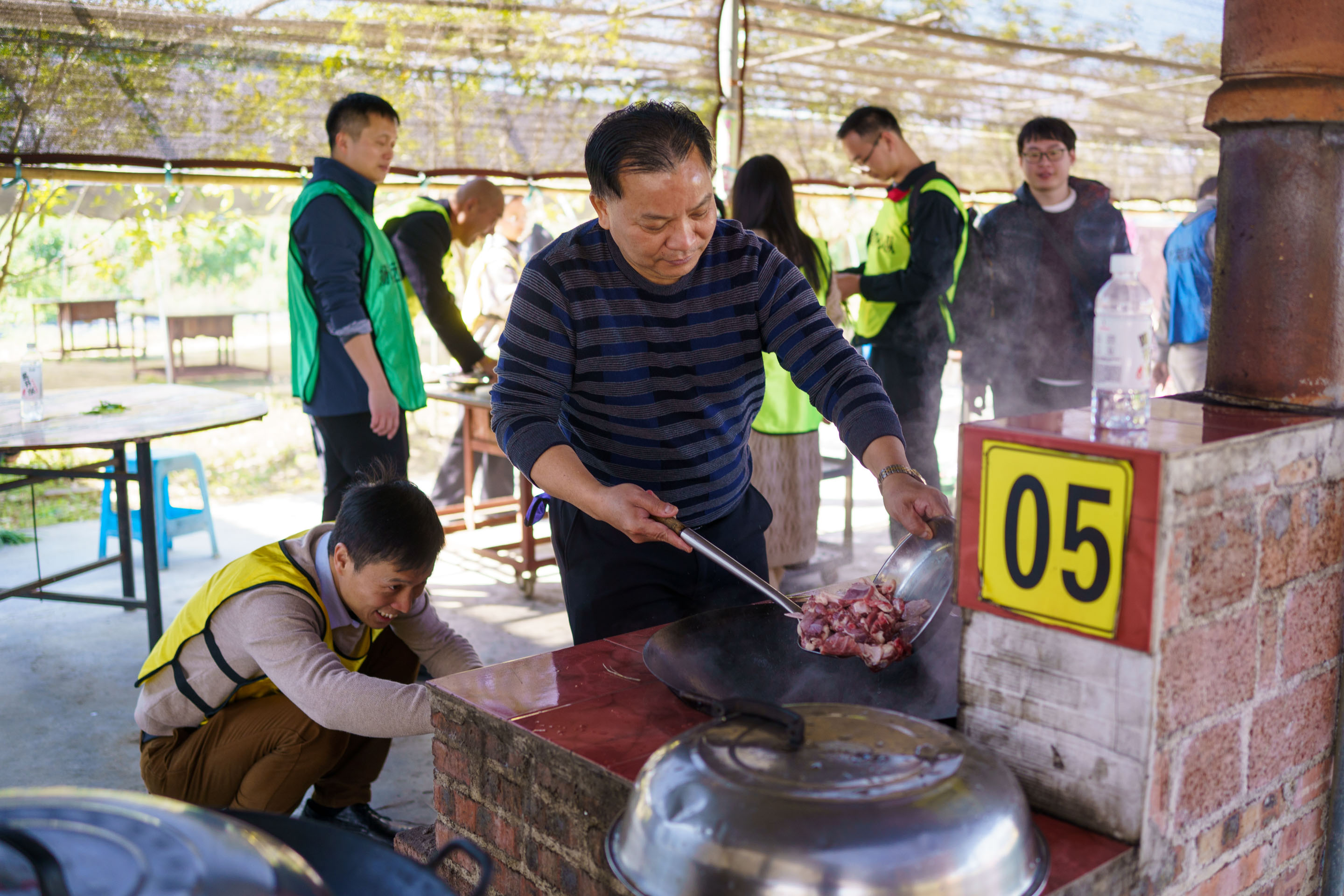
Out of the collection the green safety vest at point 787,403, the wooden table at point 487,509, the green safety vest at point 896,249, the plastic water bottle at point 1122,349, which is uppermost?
the green safety vest at point 896,249

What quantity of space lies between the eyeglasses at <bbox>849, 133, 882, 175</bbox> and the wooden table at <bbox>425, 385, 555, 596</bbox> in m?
1.97

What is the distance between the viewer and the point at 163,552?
5.43 meters

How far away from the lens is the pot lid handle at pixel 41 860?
0.79 meters

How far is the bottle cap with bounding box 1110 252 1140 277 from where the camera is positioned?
1.33 metres

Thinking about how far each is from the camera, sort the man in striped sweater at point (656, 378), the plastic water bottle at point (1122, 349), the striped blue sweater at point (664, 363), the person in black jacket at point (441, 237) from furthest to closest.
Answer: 1. the person in black jacket at point (441, 237)
2. the striped blue sweater at point (664, 363)
3. the man in striped sweater at point (656, 378)
4. the plastic water bottle at point (1122, 349)

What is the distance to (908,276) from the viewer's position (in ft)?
15.0

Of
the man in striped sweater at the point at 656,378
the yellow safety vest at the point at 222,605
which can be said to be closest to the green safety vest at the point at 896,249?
the man in striped sweater at the point at 656,378

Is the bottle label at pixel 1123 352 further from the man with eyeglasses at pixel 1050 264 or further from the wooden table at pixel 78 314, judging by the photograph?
the wooden table at pixel 78 314

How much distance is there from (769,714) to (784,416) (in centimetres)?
323

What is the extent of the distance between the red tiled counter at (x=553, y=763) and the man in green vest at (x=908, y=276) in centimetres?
292

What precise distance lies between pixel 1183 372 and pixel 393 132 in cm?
481

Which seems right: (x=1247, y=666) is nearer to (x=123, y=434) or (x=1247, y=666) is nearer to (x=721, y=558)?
(x=721, y=558)

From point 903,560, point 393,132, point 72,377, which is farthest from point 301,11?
point 72,377

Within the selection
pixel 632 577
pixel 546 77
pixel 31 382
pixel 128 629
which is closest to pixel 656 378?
pixel 632 577
